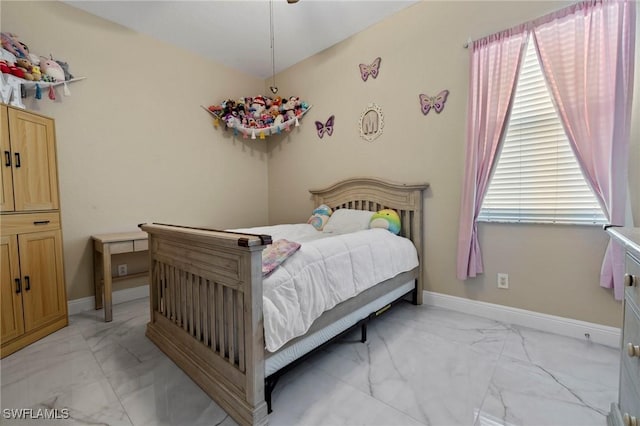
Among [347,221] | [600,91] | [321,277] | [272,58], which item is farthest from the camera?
[272,58]

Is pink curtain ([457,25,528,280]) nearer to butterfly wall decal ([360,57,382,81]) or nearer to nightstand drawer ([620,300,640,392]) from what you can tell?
butterfly wall decal ([360,57,382,81])

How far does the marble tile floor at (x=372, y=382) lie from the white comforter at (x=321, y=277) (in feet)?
1.30

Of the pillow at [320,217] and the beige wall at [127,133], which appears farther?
the pillow at [320,217]

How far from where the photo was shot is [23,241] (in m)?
1.91

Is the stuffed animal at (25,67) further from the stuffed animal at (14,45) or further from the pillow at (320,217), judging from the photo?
the pillow at (320,217)

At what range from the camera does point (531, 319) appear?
6.91 ft

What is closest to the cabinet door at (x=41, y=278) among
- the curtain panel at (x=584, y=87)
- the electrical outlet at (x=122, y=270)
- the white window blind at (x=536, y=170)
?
the electrical outlet at (x=122, y=270)

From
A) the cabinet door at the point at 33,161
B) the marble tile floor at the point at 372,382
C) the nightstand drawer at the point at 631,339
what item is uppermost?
the cabinet door at the point at 33,161

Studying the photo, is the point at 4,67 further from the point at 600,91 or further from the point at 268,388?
the point at 600,91

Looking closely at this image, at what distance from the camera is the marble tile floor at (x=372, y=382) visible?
126cm

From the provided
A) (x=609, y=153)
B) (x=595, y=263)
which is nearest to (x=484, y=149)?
(x=609, y=153)

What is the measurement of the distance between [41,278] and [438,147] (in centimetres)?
328

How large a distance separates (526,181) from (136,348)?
303cm

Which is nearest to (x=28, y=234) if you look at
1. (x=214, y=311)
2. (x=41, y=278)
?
(x=41, y=278)
